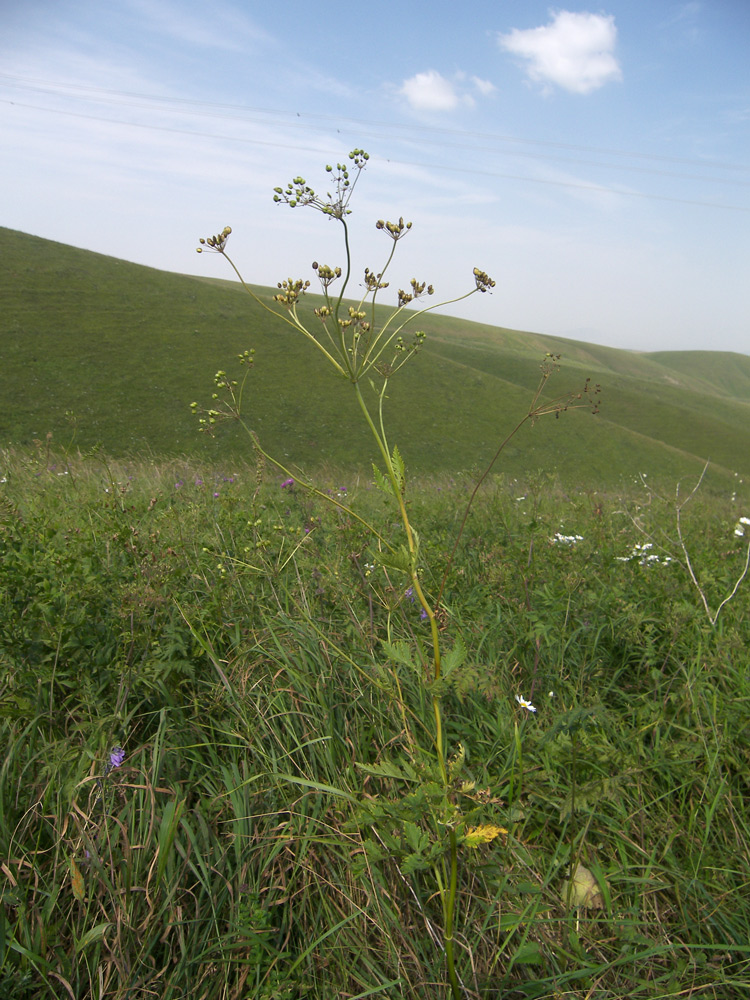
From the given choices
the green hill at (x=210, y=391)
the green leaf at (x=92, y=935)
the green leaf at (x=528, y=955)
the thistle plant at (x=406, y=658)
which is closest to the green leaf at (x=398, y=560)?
the thistle plant at (x=406, y=658)

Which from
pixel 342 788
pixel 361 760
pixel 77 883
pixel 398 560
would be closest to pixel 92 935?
pixel 77 883

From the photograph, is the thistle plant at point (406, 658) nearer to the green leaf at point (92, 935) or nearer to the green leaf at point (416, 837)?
the green leaf at point (416, 837)

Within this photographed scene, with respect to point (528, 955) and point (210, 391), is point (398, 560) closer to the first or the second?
point (528, 955)

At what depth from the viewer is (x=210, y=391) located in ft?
111

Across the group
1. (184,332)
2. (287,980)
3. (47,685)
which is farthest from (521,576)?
(184,332)

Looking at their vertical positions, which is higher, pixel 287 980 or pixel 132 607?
pixel 132 607

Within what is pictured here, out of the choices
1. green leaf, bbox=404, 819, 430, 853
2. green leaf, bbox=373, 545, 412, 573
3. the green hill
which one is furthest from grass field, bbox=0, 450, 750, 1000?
the green hill

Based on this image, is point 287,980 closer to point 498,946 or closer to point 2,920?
point 498,946

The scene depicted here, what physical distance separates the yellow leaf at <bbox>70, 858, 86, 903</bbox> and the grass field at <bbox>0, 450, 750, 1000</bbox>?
0.01m

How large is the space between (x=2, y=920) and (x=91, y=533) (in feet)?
6.27

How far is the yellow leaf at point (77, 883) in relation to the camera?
71.2 inches

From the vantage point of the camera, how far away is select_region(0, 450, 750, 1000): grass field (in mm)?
1751

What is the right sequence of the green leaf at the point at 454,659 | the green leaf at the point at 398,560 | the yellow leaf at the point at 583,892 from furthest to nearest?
the yellow leaf at the point at 583,892
the green leaf at the point at 454,659
the green leaf at the point at 398,560

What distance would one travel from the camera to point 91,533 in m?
3.24
